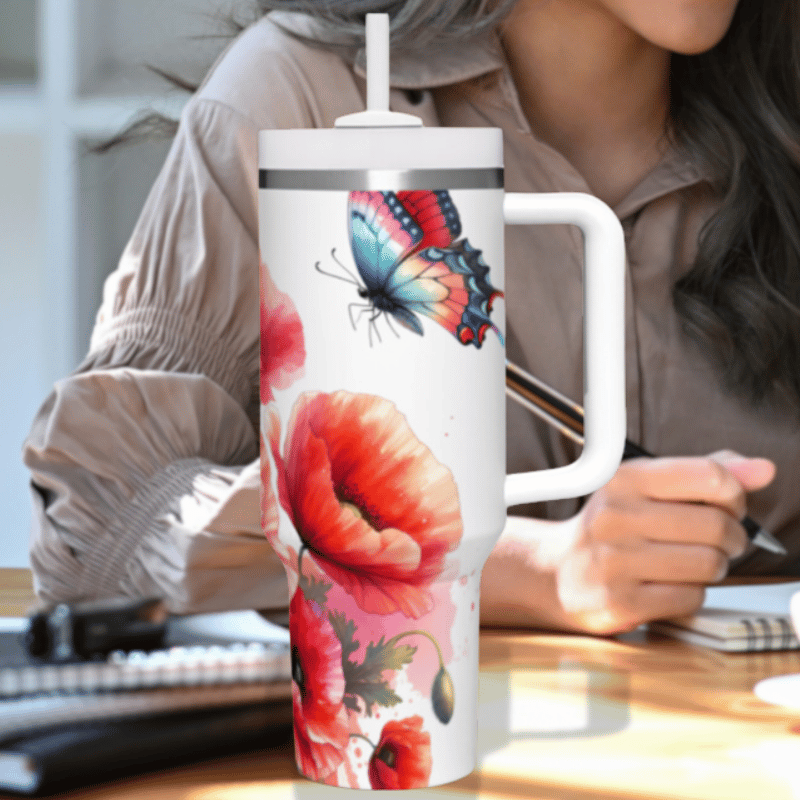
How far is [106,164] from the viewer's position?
7.16 feet

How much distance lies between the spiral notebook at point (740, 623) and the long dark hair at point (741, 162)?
41 centimetres

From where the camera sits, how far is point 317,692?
444mm

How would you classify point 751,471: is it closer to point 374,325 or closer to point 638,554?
point 638,554

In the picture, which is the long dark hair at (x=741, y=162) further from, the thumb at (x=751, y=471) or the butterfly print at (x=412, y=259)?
the butterfly print at (x=412, y=259)

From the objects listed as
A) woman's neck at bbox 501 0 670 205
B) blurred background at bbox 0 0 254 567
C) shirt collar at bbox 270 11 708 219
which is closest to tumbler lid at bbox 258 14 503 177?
shirt collar at bbox 270 11 708 219

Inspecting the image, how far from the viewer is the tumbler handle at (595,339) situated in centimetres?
45

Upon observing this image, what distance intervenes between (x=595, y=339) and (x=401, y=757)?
0.59 ft

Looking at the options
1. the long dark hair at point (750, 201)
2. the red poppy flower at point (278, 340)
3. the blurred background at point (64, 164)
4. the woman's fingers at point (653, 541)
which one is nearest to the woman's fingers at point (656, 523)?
the woman's fingers at point (653, 541)

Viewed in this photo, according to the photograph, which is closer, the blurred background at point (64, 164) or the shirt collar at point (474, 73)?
the shirt collar at point (474, 73)

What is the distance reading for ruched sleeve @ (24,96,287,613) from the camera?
0.79 metres

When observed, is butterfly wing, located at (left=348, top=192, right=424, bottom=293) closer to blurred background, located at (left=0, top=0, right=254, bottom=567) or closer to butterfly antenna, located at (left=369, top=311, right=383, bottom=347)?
butterfly antenna, located at (left=369, top=311, right=383, bottom=347)

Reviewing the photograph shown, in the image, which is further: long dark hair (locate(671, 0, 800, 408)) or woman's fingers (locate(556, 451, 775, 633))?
long dark hair (locate(671, 0, 800, 408))

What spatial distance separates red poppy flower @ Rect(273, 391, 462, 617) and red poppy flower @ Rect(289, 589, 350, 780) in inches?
0.9

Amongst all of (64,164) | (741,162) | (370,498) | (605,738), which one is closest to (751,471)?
(605,738)
